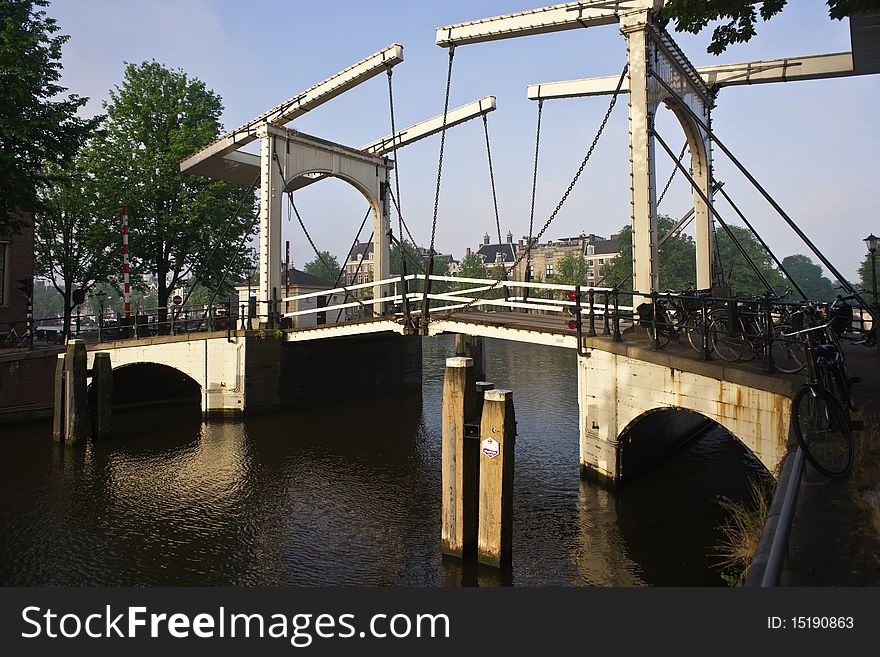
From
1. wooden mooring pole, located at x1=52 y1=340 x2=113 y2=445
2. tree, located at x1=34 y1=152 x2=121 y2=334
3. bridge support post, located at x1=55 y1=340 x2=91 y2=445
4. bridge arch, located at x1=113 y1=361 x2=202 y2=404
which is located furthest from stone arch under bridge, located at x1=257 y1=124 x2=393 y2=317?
tree, located at x1=34 y1=152 x2=121 y2=334

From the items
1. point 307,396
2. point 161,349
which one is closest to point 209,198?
point 161,349

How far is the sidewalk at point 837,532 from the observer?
2.99 metres

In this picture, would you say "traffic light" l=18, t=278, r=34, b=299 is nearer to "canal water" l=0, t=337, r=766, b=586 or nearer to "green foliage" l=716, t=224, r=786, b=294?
"canal water" l=0, t=337, r=766, b=586

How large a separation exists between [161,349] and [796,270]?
131266mm

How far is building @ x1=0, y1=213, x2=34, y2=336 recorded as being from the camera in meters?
19.9

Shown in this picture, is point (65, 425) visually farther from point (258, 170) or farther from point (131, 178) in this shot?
point (131, 178)

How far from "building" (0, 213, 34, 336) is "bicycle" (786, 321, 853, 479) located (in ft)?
71.8

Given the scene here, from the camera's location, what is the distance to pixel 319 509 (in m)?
8.87

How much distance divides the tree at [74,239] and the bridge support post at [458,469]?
20273 mm

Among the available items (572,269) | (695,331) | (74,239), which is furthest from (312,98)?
(572,269)

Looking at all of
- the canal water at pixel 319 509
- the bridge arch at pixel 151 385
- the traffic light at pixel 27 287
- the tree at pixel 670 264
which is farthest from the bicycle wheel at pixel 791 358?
the tree at pixel 670 264

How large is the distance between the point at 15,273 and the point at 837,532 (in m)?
23.9

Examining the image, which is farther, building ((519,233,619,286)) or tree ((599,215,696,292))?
building ((519,233,619,286))

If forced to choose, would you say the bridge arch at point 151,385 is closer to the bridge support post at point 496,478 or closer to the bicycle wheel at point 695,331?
the bridge support post at point 496,478
